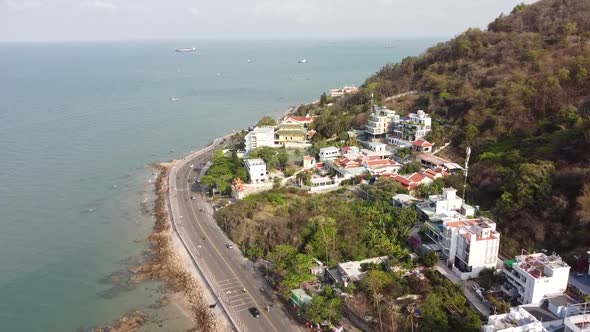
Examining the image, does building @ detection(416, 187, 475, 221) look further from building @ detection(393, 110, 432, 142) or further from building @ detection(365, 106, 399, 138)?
building @ detection(365, 106, 399, 138)

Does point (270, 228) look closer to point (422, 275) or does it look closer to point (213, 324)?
point (213, 324)

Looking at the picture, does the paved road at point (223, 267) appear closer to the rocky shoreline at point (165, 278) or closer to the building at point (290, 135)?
the rocky shoreline at point (165, 278)

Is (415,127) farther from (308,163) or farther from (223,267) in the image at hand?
(223,267)

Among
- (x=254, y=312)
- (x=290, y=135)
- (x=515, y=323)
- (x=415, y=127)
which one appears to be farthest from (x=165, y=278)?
(x=415, y=127)

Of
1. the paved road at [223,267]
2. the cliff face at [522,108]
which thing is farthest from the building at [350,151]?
the paved road at [223,267]

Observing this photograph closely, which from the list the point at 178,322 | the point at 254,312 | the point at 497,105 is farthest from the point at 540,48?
the point at 178,322
